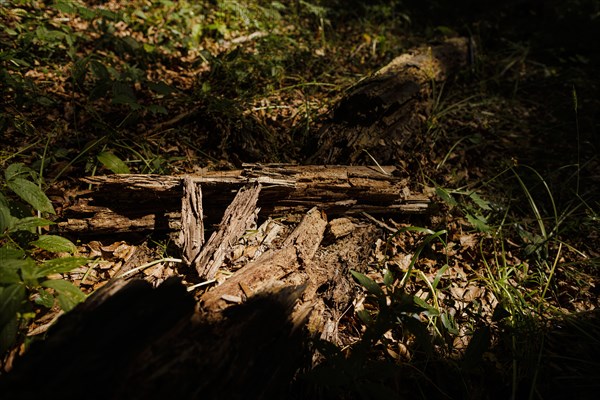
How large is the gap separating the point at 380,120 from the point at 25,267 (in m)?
2.79

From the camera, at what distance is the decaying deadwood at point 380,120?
9.34 ft

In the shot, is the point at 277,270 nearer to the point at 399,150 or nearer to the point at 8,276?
the point at 8,276

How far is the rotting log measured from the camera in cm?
210

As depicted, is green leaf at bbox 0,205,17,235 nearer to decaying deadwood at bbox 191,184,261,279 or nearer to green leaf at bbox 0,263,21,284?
green leaf at bbox 0,263,21,284

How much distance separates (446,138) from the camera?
3381 mm

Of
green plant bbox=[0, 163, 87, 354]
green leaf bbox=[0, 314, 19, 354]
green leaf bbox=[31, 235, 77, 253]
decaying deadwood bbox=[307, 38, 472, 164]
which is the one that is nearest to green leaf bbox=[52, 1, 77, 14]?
green plant bbox=[0, 163, 87, 354]

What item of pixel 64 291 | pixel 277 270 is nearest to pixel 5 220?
pixel 64 291

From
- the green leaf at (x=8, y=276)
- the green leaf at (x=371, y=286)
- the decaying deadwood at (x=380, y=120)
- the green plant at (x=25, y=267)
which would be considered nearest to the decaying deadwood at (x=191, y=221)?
the green plant at (x=25, y=267)

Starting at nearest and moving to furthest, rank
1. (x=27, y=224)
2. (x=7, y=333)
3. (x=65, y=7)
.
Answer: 1. (x=7, y=333)
2. (x=27, y=224)
3. (x=65, y=7)

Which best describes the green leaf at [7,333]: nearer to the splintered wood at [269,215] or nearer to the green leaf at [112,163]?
the splintered wood at [269,215]

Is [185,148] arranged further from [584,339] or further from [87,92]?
[584,339]

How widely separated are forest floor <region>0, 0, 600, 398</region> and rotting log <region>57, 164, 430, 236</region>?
14cm

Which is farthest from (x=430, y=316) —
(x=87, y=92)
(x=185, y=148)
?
(x=87, y=92)

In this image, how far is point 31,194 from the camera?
178 cm
